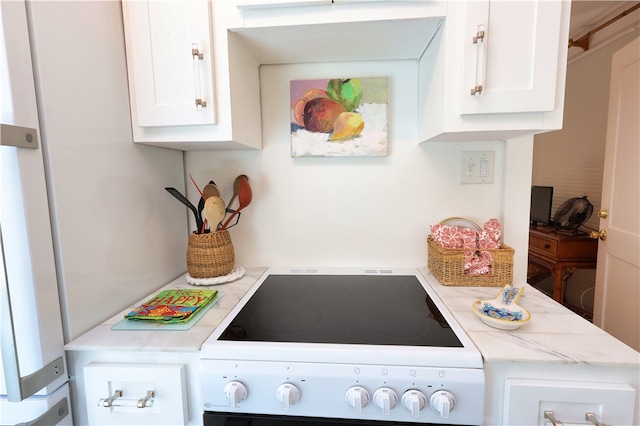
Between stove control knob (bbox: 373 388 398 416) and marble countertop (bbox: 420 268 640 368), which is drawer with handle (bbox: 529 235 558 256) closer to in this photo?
marble countertop (bbox: 420 268 640 368)

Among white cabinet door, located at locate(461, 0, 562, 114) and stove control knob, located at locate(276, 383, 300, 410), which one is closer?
stove control knob, located at locate(276, 383, 300, 410)

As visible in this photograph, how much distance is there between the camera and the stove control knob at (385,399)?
641mm

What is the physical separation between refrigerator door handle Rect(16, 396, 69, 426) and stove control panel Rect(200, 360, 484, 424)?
0.37 metres

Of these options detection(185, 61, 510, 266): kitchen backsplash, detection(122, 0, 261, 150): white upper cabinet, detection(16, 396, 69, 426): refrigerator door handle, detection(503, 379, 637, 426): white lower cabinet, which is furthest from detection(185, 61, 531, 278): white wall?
detection(16, 396, 69, 426): refrigerator door handle

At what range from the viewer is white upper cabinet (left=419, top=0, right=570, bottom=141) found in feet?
2.65

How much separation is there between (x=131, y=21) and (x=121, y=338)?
967 millimetres

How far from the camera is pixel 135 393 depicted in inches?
29.1

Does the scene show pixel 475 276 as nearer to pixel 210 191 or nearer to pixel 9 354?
pixel 210 191

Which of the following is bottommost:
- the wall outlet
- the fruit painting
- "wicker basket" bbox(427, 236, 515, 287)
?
"wicker basket" bbox(427, 236, 515, 287)

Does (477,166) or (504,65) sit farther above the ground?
(504,65)

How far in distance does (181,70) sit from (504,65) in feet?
3.23

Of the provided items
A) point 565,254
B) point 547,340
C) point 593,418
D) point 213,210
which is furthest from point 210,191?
point 565,254

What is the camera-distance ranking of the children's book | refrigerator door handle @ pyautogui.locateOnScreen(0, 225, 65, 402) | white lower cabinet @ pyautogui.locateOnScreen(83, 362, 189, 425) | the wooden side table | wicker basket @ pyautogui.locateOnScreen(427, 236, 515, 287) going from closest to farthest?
1. refrigerator door handle @ pyautogui.locateOnScreen(0, 225, 65, 402)
2. white lower cabinet @ pyautogui.locateOnScreen(83, 362, 189, 425)
3. the children's book
4. wicker basket @ pyautogui.locateOnScreen(427, 236, 515, 287)
5. the wooden side table

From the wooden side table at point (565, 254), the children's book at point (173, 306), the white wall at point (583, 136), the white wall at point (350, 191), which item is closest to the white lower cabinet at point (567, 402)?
the white wall at point (350, 191)
